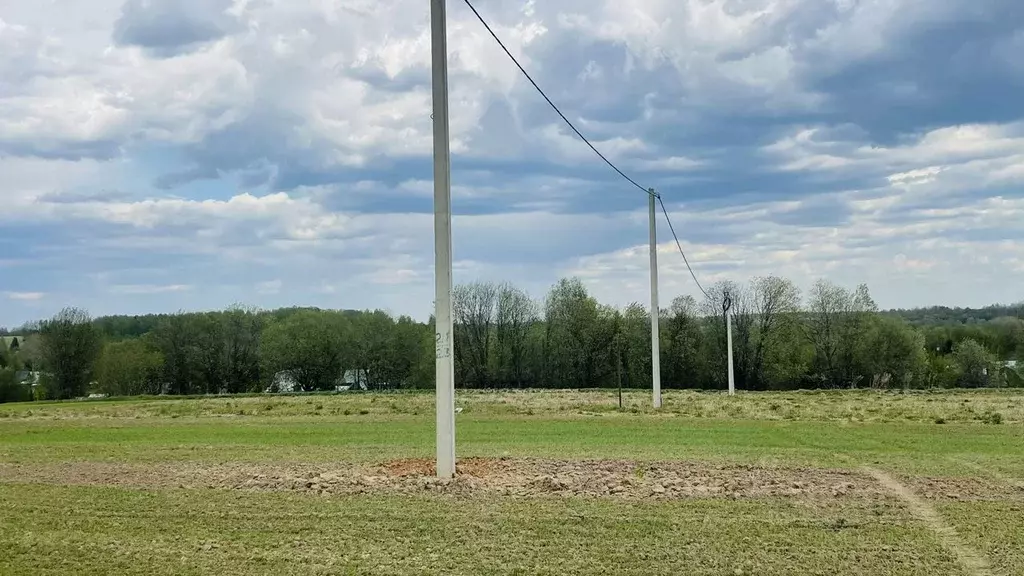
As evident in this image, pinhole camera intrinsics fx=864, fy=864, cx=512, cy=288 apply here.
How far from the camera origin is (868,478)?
13.9 m

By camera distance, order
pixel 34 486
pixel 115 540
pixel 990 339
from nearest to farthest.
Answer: pixel 115 540 → pixel 34 486 → pixel 990 339

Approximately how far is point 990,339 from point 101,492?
81639 millimetres

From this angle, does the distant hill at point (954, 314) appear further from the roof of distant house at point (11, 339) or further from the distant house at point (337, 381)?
the roof of distant house at point (11, 339)

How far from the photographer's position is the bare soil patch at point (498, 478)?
12.4 m

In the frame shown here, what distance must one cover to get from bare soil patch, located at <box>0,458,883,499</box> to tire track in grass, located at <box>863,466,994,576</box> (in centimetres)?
35

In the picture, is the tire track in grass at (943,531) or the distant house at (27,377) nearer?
the tire track in grass at (943,531)

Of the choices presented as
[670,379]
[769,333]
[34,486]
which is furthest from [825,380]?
[34,486]

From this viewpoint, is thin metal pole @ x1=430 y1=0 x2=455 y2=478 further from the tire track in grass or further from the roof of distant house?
the roof of distant house

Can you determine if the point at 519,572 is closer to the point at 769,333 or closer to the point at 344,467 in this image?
the point at 344,467

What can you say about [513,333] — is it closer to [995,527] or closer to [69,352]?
[69,352]

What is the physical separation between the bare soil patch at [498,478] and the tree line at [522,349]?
202 ft

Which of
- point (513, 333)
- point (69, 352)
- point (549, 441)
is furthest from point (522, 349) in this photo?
point (549, 441)

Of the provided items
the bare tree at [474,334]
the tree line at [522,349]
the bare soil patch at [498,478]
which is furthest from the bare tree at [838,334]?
the bare soil patch at [498,478]

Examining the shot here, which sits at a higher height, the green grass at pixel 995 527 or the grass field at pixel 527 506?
the grass field at pixel 527 506
